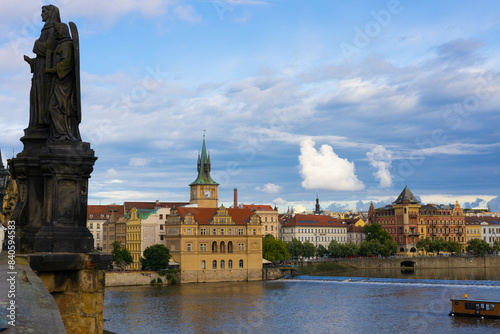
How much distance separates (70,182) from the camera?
782cm

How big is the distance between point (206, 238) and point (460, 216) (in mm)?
80085

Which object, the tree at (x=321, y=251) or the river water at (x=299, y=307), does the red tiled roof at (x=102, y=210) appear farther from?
the river water at (x=299, y=307)

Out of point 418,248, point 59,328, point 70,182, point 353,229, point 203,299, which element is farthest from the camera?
point 353,229

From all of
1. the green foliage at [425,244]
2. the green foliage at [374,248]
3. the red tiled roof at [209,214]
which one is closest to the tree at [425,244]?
the green foliage at [425,244]

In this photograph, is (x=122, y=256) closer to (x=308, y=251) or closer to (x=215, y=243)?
(x=215, y=243)

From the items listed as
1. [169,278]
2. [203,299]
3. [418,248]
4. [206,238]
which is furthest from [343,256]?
[203,299]

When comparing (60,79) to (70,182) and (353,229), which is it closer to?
(70,182)

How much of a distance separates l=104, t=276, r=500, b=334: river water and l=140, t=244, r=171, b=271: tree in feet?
14.4

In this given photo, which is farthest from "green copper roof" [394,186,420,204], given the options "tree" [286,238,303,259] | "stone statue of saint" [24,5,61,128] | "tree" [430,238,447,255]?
"stone statue of saint" [24,5,61,128]

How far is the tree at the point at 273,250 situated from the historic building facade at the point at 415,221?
146ft

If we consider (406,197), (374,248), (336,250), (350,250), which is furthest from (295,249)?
(406,197)

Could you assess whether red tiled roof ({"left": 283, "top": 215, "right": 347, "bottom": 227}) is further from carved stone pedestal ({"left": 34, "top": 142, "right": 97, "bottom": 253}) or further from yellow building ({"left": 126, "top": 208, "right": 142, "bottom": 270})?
carved stone pedestal ({"left": 34, "top": 142, "right": 97, "bottom": 253})

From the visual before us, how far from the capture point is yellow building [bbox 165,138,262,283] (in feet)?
297

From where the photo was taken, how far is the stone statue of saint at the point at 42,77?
8172 mm
